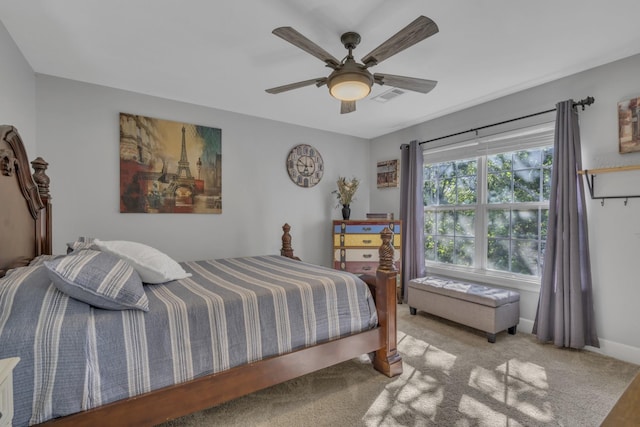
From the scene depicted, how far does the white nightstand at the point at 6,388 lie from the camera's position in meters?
0.73

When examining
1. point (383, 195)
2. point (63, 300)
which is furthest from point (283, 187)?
point (63, 300)

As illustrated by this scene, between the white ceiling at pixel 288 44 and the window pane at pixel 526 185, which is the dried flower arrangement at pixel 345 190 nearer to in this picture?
the white ceiling at pixel 288 44

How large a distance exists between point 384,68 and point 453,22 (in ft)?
2.20

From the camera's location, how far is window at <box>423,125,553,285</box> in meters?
3.00

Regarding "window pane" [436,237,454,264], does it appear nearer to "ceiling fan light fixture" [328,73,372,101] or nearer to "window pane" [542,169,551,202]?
"window pane" [542,169,551,202]

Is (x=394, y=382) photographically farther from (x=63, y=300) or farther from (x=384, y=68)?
(x=384, y=68)

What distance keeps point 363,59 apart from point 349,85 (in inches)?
6.7

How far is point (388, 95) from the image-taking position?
313 cm

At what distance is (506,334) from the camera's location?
2.91 m

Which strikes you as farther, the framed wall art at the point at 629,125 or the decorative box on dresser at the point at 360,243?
the decorative box on dresser at the point at 360,243

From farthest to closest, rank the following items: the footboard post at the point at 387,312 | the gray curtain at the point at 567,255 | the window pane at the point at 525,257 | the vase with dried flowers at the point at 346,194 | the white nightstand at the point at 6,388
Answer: the vase with dried flowers at the point at 346,194 → the window pane at the point at 525,257 → the gray curtain at the point at 567,255 → the footboard post at the point at 387,312 → the white nightstand at the point at 6,388

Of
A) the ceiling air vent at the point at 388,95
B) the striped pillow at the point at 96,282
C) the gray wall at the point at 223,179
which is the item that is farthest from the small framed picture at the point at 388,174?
the striped pillow at the point at 96,282

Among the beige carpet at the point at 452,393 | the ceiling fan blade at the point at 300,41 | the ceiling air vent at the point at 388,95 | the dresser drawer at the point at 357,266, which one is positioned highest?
the ceiling air vent at the point at 388,95

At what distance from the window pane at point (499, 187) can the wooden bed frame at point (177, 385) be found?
1896 millimetres
